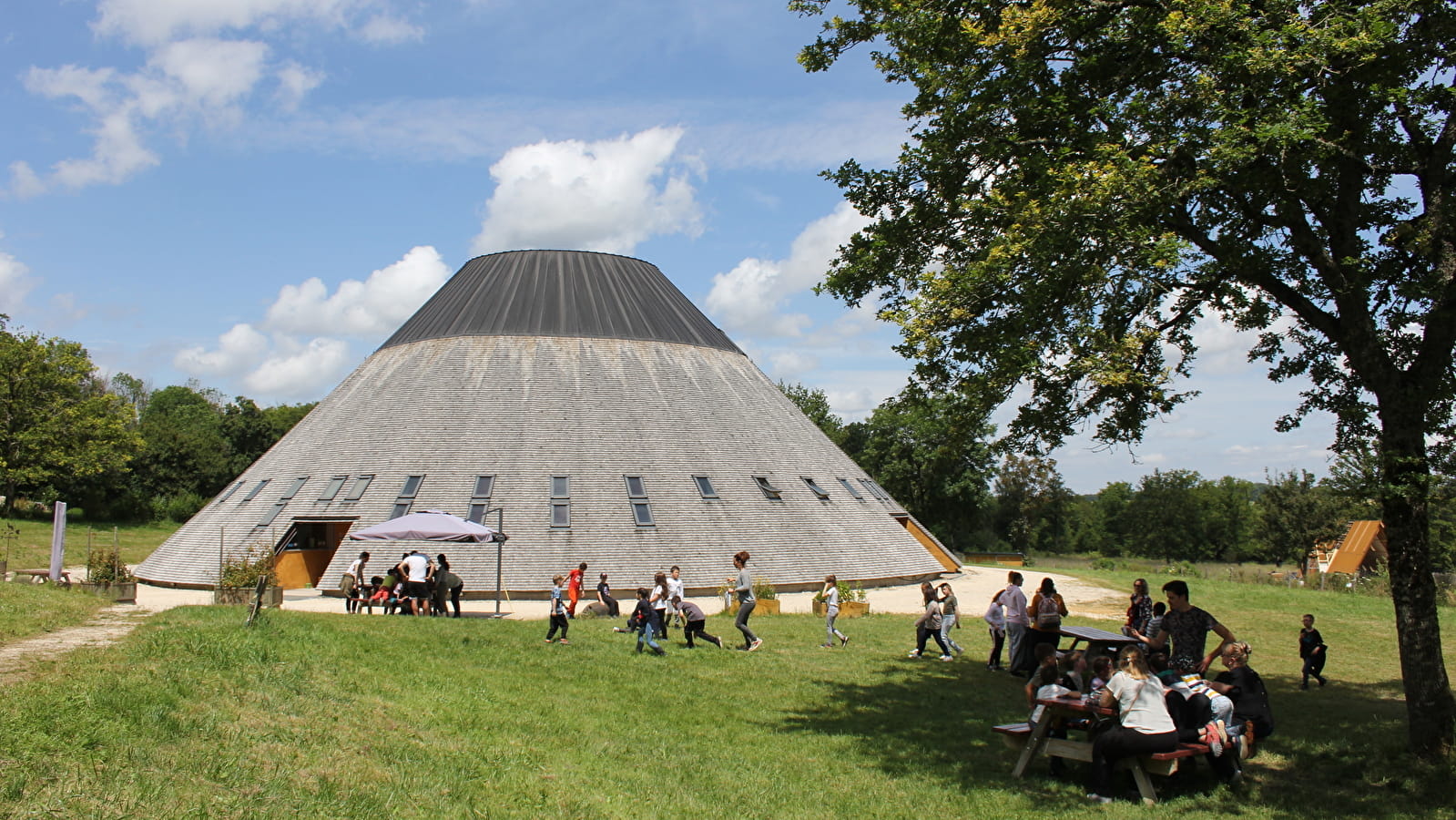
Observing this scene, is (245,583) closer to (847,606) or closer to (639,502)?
(639,502)

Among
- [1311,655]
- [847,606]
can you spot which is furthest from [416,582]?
[1311,655]

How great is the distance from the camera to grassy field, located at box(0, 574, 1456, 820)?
707cm

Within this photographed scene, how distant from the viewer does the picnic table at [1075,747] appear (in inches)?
351

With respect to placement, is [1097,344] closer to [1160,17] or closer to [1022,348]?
[1022,348]

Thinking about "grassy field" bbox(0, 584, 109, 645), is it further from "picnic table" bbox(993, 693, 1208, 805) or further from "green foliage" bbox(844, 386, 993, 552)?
"green foliage" bbox(844, 386, 993, 552)

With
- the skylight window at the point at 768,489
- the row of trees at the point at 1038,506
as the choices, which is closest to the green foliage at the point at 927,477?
the row of trees at the point at 1038,506

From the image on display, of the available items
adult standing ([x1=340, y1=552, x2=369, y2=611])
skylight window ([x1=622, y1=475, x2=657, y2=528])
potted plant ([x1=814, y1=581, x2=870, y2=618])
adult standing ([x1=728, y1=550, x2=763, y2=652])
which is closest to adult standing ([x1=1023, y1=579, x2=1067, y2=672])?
adult standing ([x1=728, y1=550, x2=763, y2=652])

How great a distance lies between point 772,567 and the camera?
29.0 metres

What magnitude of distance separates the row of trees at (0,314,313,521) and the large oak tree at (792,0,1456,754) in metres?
56.4

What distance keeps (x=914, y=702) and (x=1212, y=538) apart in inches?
3899

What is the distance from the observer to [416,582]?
837 inches

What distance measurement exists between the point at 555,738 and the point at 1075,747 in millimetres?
5666

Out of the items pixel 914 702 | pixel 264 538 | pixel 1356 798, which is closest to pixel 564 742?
pixel 914 702

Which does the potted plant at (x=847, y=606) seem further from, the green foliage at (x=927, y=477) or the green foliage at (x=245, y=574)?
the green foliage at (x=927, y=477)
